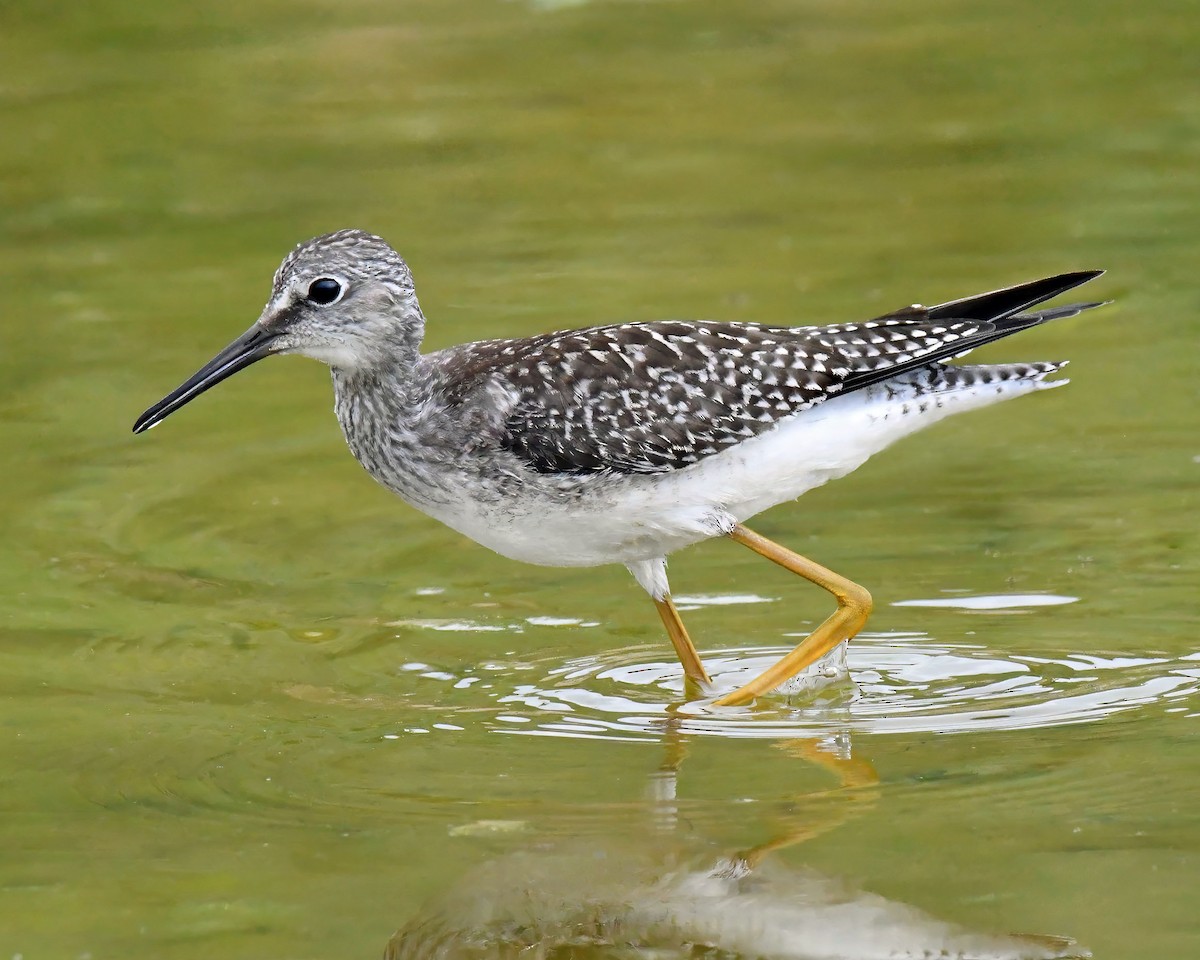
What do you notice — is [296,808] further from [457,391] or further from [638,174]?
[638,174]

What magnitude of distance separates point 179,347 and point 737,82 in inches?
338

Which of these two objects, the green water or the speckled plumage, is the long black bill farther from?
the green water

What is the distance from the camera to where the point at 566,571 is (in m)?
12.5

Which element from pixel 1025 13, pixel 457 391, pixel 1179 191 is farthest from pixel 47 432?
pixel 1025 13

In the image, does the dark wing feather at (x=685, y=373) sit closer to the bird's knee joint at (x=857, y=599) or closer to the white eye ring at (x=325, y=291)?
the white eye ring at (x=325, y=291)

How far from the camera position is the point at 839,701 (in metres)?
10.3

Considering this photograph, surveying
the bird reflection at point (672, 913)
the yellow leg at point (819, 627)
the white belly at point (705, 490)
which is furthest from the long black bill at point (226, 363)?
the bird reflection at point (672, 913)

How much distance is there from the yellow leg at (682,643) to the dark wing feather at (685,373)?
848 millimetres

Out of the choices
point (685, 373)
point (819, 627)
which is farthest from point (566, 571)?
point (685, 373)

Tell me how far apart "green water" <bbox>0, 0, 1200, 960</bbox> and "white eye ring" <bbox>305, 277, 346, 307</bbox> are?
201cm

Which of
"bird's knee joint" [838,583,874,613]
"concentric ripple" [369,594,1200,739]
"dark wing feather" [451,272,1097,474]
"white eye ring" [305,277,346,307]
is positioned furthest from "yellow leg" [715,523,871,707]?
"white eye ring" [305,277,346,307]

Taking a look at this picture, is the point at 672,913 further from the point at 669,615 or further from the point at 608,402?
the point at 608,402

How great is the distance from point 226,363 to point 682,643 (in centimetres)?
280

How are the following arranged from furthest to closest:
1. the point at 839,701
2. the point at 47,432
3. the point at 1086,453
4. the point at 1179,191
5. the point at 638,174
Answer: the point at 638,174, the point at 1179,191, the point at 47,432, the point at 1086,453, the point at 839,701
